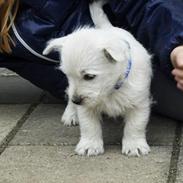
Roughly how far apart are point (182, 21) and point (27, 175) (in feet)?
4.10

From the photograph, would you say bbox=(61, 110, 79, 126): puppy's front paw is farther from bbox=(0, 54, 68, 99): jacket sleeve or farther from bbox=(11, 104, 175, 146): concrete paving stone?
bbox=(0, 54, 68, 99): jacket sleeve

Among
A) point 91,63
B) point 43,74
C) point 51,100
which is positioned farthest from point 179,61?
point 51,100

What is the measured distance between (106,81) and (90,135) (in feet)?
1.34

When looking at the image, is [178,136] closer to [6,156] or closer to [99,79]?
[99,79]

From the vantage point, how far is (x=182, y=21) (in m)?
3.35

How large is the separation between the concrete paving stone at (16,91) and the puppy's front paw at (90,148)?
4.00 feet

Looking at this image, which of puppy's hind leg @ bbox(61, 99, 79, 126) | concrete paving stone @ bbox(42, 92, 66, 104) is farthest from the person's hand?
concrete paving stone @ bbox(42, 92, 66, 104)

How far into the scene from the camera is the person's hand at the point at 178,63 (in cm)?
301

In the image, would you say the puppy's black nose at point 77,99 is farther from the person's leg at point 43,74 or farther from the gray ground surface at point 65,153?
the person's leg at point 43,74

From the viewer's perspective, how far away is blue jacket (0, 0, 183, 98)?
136 inches

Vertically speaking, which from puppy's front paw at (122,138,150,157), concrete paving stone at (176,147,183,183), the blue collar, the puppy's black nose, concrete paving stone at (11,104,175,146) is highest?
the blue collar

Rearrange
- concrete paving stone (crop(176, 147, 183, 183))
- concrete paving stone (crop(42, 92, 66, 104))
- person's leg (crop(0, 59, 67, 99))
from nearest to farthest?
concrete paving stone (crop(176, 147, 183, 183))
person's leg (crop(0, 59, 67, 99))
concrete paving stone (crop(42, 92, 66, 104))

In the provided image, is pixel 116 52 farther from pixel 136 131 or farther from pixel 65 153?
pixel 65 153

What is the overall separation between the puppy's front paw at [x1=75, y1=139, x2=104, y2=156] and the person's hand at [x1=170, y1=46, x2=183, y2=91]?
0.60 m
